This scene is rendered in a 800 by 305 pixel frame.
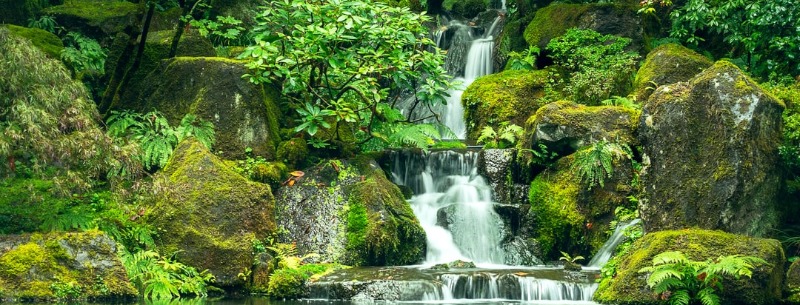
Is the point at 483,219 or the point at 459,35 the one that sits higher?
the point at 459,35

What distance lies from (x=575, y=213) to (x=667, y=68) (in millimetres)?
4200

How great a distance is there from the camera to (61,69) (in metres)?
15.0

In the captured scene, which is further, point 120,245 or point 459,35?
point 459,35

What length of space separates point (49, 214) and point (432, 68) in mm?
7215

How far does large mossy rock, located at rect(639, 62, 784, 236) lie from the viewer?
15227 mm

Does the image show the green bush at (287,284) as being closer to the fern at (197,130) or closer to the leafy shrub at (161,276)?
the leafy shrub at (161,276)

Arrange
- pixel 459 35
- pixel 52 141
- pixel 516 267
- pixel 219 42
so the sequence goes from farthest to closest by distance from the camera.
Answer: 1. pixel 459 35
2. pixel 219 42
3. pixel 516 267
4. pixel 52 141

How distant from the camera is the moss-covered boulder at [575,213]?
1775cm

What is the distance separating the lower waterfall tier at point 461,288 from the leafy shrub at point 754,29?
6.35 m

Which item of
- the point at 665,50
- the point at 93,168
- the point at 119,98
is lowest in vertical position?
the point at 93,168

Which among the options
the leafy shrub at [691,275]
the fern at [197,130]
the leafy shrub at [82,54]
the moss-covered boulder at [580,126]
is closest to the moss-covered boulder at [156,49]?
the leafy shrub at [82,54]

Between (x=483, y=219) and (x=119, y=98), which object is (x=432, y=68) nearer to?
(x=483, y=219)

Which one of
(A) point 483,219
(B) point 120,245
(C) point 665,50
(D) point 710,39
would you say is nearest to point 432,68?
(A) point 483,219

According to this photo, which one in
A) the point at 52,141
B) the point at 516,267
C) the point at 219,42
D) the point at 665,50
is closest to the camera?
the point at 52,141
